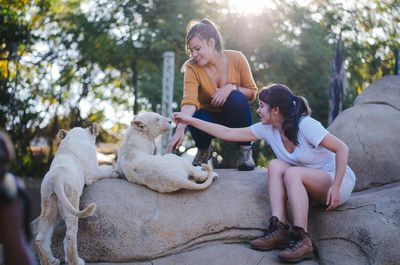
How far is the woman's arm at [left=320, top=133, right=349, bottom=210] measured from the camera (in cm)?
503

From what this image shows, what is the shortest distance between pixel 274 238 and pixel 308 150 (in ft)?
2.62

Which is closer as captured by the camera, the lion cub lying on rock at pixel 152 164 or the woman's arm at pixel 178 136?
the lion cub lying on rock at pixel 152 164

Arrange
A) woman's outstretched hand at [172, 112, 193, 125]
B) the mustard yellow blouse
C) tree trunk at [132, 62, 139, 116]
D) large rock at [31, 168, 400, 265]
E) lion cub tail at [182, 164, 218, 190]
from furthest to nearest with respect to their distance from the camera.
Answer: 1. tree trunk at [132, 62, 139, 116]
2. the mustard yellow blouse
3. woman's outstretched hand at [172, 112, 193, 125]
4. lion cub tail at [182, 164, 218, 190]
5. large rock at [31, 168, 400, 265]

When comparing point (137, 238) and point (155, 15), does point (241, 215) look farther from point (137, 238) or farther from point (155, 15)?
point (155, 15)

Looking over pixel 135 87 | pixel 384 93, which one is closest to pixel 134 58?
pixel 135 87

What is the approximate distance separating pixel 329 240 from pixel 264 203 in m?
0.67

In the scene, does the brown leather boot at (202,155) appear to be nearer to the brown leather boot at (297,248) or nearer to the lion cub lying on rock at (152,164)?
the lion cub lying on rock at (152,164)

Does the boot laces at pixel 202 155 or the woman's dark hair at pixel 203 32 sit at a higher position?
the woman's dark hair at pixel 203 32

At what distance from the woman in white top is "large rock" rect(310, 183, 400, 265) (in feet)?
0.49

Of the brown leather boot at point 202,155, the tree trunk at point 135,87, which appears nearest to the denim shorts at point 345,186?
the brown leather boot at point 202,155

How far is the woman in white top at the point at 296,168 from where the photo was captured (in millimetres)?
5035

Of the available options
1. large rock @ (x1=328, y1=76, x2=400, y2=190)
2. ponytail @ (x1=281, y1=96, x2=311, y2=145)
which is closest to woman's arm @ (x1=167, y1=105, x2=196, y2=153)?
ponytail @ (x1=281, y1=96, x2=311, y2=145)

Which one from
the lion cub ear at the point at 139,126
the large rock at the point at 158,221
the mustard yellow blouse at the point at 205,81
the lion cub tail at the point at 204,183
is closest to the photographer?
the large rock at the point at 158,221

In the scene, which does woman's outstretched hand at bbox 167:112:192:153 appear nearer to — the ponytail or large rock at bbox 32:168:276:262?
large rock at bbox 32:168:276:262
